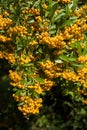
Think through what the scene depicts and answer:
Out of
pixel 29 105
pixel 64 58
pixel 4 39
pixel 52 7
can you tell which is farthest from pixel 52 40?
pixel 29 105

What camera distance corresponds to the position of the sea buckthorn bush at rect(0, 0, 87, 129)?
4.49 metres

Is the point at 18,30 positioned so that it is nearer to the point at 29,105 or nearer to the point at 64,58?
the point at 64,58

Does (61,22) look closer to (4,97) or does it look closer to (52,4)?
(52,4)

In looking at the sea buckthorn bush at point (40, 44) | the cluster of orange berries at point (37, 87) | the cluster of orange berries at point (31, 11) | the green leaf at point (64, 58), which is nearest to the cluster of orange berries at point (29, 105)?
the sea buckthorn bush at point (40, 44)

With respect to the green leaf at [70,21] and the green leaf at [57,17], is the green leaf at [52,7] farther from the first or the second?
the green leaf at [70,21]

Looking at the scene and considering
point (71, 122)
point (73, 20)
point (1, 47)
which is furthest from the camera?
point (71, 122)

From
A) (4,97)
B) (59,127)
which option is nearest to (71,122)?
(59,127)

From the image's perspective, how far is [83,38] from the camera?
469 cm

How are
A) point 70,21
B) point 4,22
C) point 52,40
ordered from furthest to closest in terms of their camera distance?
point 4,22 < point 70,21 < point 52,40

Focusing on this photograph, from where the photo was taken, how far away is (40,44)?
4.65m

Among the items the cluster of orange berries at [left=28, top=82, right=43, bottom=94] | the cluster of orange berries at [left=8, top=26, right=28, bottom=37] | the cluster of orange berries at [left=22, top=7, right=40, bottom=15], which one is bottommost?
the cluster of orange berries at [left=28, top=82, right=43, bottom=94]

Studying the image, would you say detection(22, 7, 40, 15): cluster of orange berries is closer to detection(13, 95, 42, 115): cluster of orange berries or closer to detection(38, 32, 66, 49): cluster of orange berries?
detection(38, 32, 66, 49): cluster of orange berries

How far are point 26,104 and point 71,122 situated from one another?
465 centimetres

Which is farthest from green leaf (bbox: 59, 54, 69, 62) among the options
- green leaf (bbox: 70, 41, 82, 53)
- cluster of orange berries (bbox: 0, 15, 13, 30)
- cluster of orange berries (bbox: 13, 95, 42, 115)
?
cluster of orange berries (bbox: 0, 15, 13, 30)
